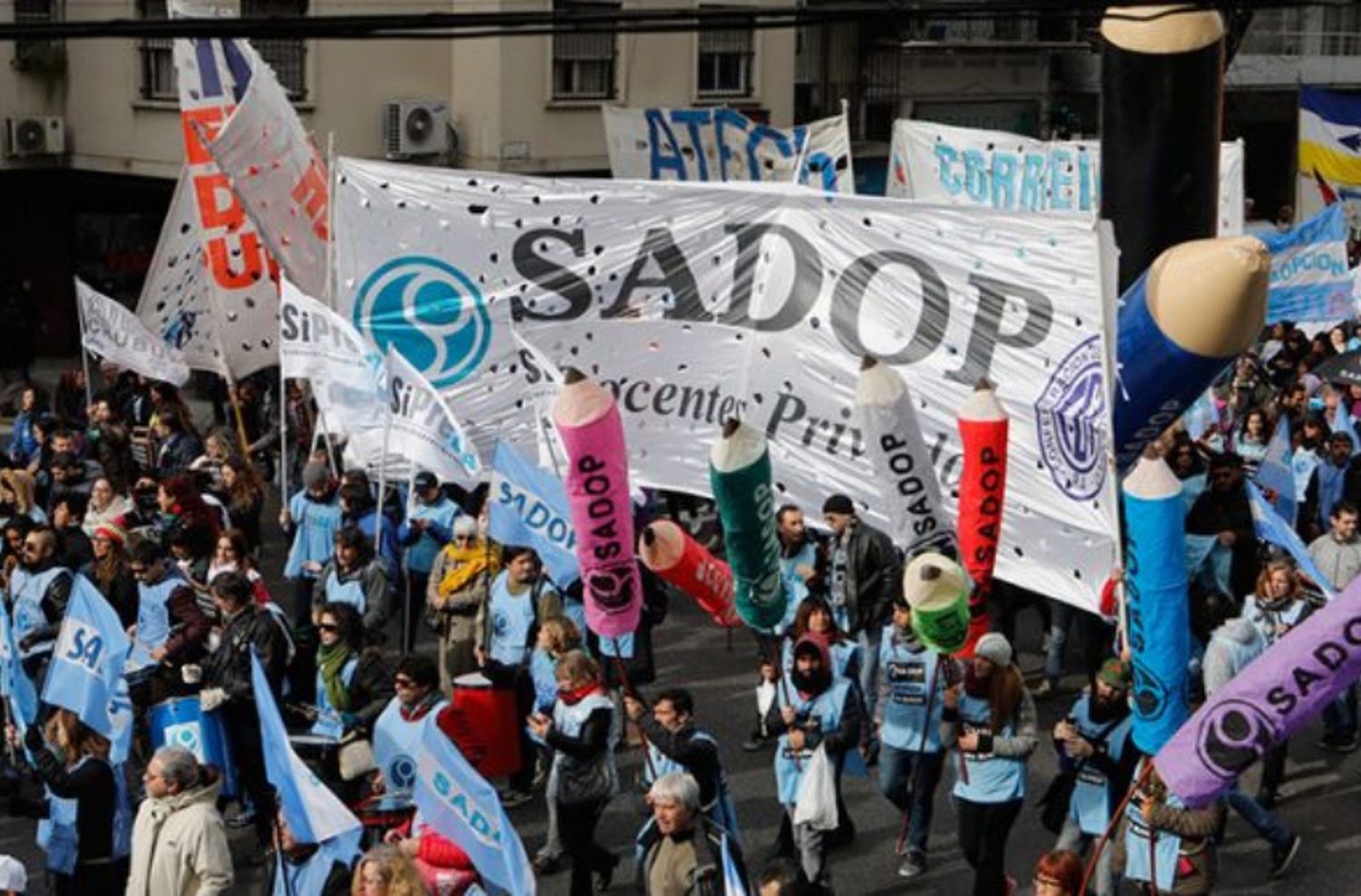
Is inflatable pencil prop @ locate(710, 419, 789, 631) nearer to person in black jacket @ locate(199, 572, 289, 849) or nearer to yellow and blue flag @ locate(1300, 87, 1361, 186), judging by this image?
person in black jacket @ locate(199, 572, 289, 849)

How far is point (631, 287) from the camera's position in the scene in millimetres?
12055

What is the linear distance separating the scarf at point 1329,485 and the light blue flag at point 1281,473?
0.67 meters

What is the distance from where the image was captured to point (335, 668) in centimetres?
1066

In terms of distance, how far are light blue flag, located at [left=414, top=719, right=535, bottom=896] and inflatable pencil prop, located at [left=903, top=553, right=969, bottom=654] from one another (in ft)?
5.42

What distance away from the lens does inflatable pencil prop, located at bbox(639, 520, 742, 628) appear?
8.90m

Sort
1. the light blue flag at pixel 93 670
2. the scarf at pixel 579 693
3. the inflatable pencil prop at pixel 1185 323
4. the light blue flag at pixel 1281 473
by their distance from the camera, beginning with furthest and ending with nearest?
the light blue flag at pixel 1281 473
the scarf at pixel 579 693
the light blue flag at pixel 93 670
the inflatable pencil prop at pixel 1185 323

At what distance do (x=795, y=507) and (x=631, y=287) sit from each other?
1.43m

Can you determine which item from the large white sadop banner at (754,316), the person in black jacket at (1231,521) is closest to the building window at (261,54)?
the large white sadop banner at (754,316)

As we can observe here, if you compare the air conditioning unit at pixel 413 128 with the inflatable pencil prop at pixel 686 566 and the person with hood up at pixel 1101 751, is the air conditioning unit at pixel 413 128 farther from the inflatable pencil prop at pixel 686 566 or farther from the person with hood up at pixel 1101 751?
the person with hood up at pixel 1101 751

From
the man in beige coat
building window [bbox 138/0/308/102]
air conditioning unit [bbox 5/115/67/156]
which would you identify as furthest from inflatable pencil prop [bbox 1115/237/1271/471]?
air conditioning unit [bbox 5/115/67/156]

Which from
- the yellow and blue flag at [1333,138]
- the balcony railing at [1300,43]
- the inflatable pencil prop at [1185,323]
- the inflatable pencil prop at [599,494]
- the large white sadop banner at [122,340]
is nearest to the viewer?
the inflatable pencil prop at [1185,323]

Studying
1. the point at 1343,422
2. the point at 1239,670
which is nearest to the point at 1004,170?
the point at 1343,422

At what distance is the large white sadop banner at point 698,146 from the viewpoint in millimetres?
19562

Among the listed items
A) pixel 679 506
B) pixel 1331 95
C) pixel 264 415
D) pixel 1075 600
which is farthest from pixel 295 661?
pixel 1331 95
